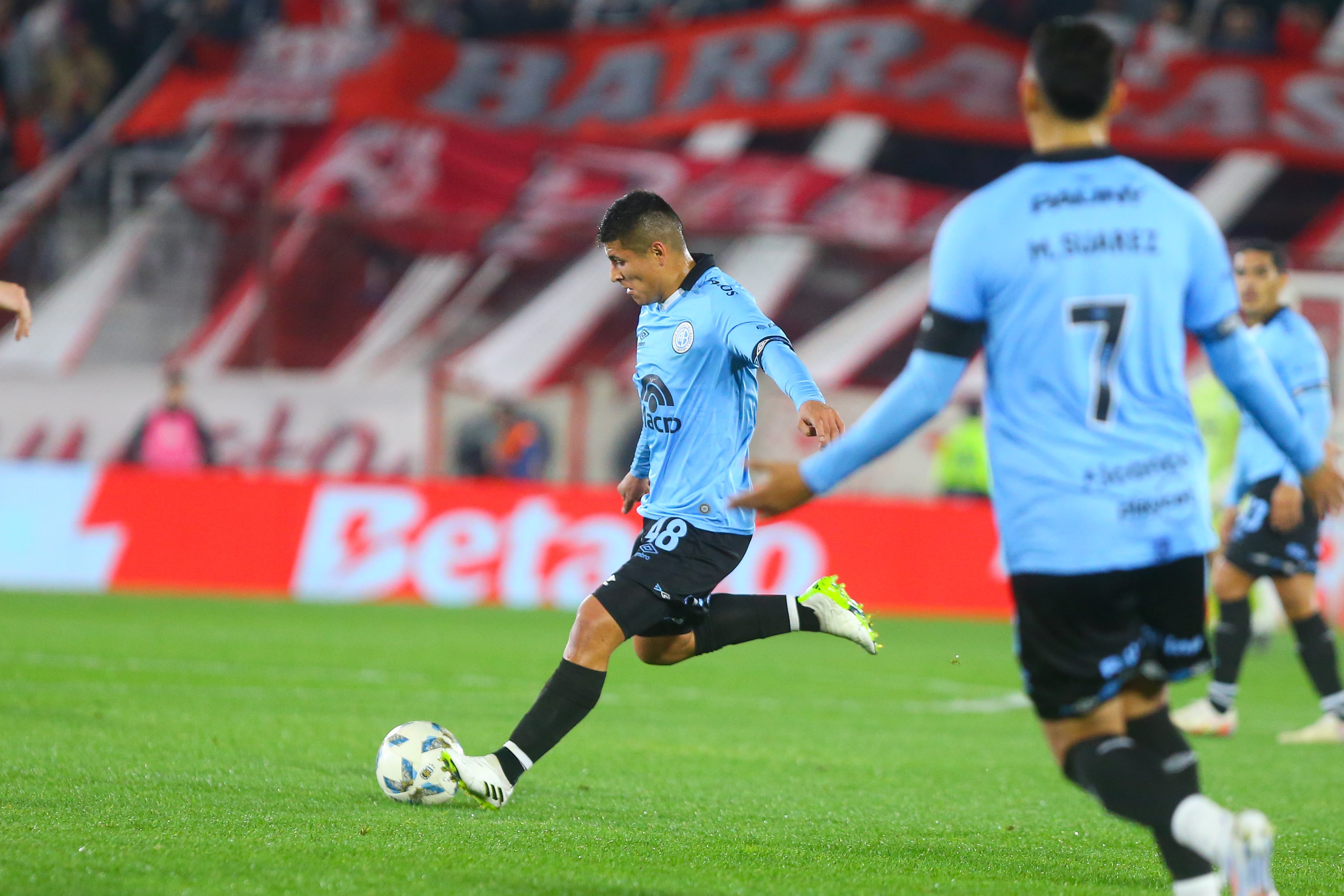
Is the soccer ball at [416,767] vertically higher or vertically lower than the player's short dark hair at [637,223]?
lower

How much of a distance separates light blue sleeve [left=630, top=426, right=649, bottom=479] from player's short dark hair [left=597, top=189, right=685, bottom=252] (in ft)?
2.01

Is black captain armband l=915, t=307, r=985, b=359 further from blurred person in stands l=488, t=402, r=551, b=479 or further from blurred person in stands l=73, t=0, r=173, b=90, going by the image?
blurred person in stands l=73, t=0, r=173, b=90

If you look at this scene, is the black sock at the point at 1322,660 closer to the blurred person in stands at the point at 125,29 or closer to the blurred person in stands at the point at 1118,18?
the blurred person in stands at the point at 1118,18

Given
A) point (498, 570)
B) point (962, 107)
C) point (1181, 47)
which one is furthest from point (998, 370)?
point (1181, 47)

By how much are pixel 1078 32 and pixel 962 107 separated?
20575mm

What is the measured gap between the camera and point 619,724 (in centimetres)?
778

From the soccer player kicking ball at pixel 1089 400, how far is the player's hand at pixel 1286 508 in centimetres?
369

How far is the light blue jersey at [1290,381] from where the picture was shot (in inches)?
271

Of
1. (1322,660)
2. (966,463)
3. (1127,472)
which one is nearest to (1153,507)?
(1127,472)

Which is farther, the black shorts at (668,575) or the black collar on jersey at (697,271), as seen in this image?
the black collar on jersey at (697,271)

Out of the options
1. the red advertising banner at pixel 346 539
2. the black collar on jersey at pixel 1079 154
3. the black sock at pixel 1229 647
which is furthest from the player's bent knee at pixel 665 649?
the red advertising banner at pixel 346 539

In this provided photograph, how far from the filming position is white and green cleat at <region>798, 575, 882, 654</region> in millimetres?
5902

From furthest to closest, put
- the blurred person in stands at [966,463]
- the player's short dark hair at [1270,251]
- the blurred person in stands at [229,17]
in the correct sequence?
the blurred person in stands at [229,17] < the blurred person in stands at [966,463] < the player's short dark hair at [1270,251]

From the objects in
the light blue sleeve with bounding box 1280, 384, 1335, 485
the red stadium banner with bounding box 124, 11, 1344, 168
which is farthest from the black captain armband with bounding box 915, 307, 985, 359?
the red stadium banner with bounding box 124, 11, 1344, 168
